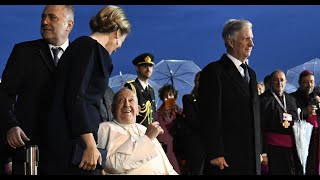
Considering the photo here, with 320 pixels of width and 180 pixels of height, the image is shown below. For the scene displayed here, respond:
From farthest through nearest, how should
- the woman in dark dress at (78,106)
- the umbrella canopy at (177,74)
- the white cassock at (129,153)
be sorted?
1. the umbrella canopy at (177,74)
2. the white cassock at (129,153)
3. the woman in dark dress at (78,106)

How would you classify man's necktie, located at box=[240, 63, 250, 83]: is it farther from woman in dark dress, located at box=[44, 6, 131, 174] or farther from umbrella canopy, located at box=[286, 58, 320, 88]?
umbrella canopy, located at box=[286, 58, 320, 88]

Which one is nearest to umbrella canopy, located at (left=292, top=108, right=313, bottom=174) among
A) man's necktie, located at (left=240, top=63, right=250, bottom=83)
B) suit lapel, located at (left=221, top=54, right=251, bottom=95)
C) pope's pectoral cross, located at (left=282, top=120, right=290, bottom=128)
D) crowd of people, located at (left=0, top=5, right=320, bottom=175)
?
pope's pectoral cross, located at (left=282, top=120, right=290, bottom=128)

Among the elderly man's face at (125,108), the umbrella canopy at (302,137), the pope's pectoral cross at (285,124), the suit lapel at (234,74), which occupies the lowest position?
the umbrella canopy at (302,137)

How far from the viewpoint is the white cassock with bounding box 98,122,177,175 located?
188 inches

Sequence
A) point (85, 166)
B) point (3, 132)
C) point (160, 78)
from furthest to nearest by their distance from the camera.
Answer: point (160, 78) → point (3, 132) → point (85, 166)

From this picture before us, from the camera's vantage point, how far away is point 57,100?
3.65 meters

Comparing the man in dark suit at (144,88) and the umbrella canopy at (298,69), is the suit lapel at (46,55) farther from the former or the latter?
the umbrella canopy at (298,69)

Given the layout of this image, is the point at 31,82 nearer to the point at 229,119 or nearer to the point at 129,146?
the point at 129,146

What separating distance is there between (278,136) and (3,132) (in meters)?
4.44

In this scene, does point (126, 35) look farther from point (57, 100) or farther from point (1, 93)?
point (1, 93)

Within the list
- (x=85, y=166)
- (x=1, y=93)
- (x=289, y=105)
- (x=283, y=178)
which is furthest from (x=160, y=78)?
(x=283, y=178)

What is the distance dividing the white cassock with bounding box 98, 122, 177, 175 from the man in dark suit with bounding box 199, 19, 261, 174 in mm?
394

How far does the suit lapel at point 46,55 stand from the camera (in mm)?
4430

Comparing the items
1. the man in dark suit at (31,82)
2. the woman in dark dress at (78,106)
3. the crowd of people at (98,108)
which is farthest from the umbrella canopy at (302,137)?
the woman in dark dress at (78,106)
